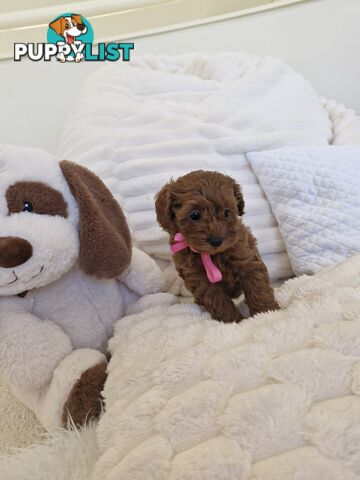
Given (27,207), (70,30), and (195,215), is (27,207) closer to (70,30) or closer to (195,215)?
(195,215)

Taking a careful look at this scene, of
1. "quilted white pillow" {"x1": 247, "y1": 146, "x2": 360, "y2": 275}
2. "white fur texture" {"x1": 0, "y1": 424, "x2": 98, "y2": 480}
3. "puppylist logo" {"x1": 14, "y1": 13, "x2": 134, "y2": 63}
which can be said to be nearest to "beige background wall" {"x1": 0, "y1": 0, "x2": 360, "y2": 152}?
"puppylist logo" {"x1": 14, "y1": 13, "x2": 134, "y2": 63}

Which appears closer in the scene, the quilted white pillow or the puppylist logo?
the quilted white pillow

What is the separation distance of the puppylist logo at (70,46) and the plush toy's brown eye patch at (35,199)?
69 centimetres

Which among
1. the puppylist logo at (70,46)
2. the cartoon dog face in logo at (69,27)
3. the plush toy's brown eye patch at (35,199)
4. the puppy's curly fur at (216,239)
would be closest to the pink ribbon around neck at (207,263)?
the puppy's curly fur at (216,239)

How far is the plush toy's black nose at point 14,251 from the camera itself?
576mm

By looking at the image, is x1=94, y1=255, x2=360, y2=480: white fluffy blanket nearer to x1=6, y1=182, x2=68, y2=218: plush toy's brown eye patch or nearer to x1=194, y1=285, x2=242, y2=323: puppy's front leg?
x1=194, y1=285, x2=242, y2=323: puppy's front leg

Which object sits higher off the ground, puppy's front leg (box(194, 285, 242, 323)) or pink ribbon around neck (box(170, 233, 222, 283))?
pink ribbon around neck (box(170, 233, 222, 283))

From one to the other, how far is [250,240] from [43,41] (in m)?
0.93

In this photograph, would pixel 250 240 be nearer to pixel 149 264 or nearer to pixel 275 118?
pixel 149 264

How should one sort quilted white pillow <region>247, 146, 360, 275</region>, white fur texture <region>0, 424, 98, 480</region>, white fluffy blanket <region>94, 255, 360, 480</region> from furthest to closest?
1. quilted white pillow <region>247, 146, 360, 275</region>
2. white fur texture <region>0, 424, 98, 480</region>
3. white fluffy blanket <region>94, 255, 360, 480</region>

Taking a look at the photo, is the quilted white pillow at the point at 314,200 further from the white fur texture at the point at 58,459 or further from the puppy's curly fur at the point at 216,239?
the white fur texture at the point at 58,459

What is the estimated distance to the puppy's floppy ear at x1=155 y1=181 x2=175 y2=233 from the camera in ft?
2.04

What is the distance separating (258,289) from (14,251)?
0.37 meters

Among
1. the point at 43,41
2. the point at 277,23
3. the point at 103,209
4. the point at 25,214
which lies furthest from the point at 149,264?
the point at 277,23
